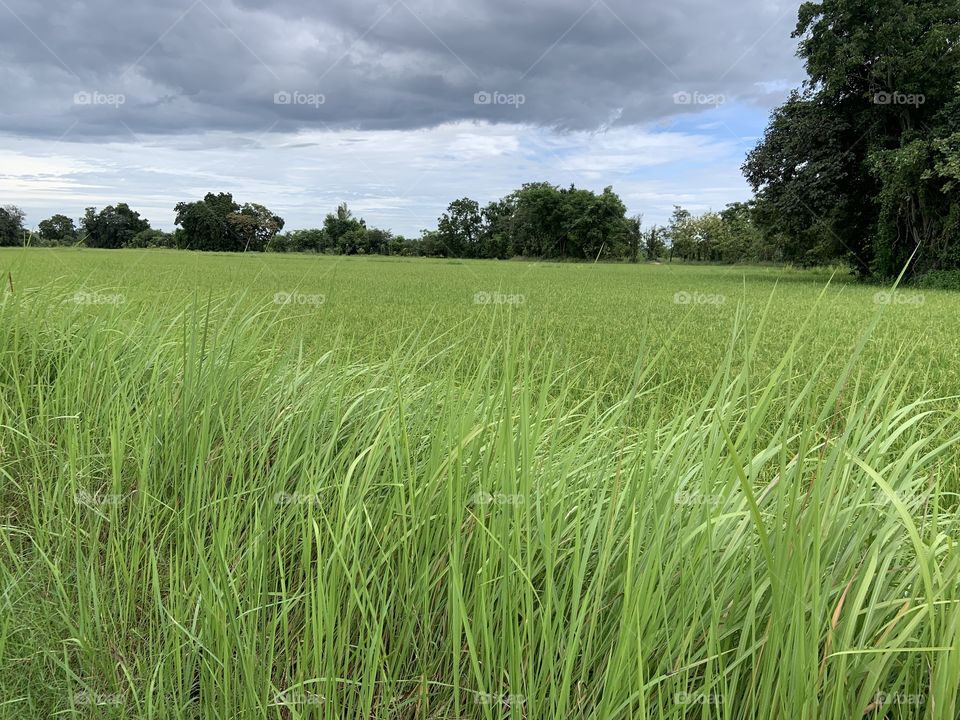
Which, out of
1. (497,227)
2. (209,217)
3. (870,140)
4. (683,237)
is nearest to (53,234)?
(209,217)

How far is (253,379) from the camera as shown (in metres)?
3.37

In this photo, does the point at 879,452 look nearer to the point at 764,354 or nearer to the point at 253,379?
the point at 253,379

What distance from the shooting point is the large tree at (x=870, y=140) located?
20.8 meters

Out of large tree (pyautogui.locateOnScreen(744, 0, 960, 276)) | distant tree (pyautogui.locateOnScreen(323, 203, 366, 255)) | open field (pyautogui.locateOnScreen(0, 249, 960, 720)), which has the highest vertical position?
large tree (pyautogui.locateOnScreen(744, 0, 960, 276))

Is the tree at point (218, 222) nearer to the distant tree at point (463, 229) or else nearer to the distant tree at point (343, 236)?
the distant tree at point (343, 236)

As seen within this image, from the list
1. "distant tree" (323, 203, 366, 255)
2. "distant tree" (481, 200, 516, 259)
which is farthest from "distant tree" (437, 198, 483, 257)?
"distant tree" (323, 203, 366, 255)

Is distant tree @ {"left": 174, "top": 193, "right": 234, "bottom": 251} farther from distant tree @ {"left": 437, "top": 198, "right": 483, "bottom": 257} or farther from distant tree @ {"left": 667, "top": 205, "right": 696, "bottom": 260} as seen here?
distant tree @ {"left": 667, "top": 205, "right": 696, "bottom": 260}

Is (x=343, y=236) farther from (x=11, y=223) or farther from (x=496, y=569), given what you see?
(x=11, y=223)

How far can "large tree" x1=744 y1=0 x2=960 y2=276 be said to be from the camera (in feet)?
68.1

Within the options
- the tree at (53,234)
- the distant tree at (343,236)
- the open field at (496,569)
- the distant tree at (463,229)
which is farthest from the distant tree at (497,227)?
the open field at (496,569)

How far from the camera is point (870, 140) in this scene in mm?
23328

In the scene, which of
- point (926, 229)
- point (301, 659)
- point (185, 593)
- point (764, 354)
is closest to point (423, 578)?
point (301, 659)

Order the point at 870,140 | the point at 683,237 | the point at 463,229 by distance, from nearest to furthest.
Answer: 1. the point at 870,140
2. the point at 463,229
3. the point at 683,237

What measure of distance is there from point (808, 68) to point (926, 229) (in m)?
7.63
